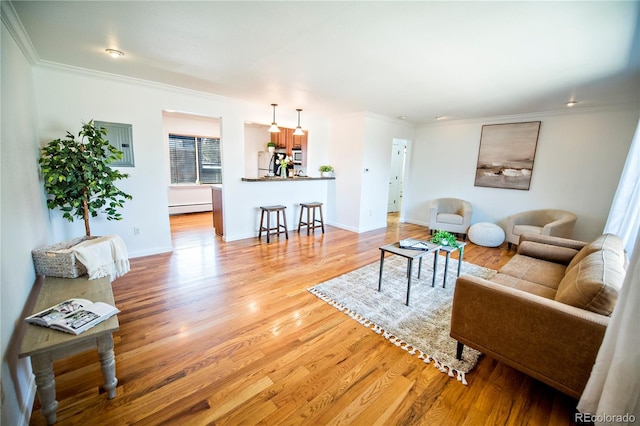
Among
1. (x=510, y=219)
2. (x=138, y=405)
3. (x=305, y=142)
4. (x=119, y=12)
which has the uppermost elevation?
(x=119, y=12)

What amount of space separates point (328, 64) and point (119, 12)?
176 centimetres

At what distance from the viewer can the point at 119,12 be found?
191 cm

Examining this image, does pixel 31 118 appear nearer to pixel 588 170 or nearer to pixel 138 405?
pixel 138 405

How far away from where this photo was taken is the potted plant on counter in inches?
232

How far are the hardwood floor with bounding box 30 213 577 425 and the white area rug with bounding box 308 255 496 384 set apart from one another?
11 cm

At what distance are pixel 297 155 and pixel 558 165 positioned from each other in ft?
17.2

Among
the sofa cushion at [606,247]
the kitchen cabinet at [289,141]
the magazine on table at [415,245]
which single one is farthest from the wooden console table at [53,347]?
the kitchen cabinet at [289,141]

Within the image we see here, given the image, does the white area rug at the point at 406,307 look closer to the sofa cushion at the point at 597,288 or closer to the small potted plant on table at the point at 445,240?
the small potted plant on table at the point at 445,240

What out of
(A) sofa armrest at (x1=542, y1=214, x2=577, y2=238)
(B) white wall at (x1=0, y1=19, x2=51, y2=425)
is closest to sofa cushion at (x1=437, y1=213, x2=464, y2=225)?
(A) sofa armrest at (x1=542, y1=214, x2=577, y2=238)

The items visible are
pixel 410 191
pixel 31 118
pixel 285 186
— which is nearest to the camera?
pixel 31 118

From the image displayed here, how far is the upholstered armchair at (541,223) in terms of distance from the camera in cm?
405

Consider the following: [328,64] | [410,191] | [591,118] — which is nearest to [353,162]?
[410,191]

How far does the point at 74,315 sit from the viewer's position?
1587 mm

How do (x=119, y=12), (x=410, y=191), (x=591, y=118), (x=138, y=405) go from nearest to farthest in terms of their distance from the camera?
(x=138, y=405), (x=119, y=12), (x=591, y=118), (x=410, y=191)
